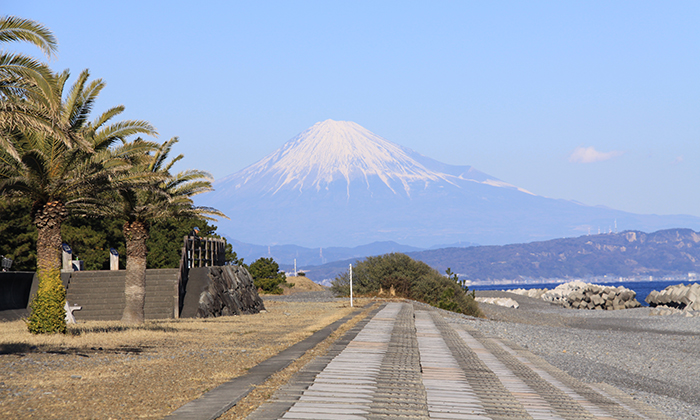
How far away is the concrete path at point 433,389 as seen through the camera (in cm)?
649

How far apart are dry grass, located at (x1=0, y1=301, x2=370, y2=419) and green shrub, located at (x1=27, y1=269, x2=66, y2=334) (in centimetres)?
33

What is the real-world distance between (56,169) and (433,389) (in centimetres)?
1245

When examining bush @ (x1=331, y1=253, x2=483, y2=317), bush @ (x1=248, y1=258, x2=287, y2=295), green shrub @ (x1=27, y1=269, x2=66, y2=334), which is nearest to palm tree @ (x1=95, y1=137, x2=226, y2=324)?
green shrub @ (x1=27, y1=269, x2=66, y2=334)

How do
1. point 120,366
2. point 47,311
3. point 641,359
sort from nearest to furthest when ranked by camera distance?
point 120,366 → point 47,311 → point 641,359

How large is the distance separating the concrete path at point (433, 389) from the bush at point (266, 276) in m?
37.2

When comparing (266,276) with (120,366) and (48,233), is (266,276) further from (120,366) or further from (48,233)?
(120,366)

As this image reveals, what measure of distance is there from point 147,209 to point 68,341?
25.7ft

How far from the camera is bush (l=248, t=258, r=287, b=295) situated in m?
50.2

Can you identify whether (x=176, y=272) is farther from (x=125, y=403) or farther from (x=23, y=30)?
(x=125, y=403)

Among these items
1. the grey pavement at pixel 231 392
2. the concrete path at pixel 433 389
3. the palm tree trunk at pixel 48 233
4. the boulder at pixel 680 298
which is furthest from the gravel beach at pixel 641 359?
the boulder at pixel 680 298

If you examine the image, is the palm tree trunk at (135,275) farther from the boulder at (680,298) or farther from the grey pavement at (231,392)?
the boulder at (680,298)

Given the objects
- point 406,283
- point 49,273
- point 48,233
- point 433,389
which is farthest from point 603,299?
point 433,389

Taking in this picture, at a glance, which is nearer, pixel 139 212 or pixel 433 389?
pixel 433 389

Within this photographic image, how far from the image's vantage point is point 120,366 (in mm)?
10359
